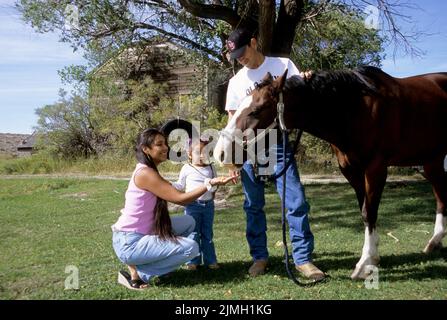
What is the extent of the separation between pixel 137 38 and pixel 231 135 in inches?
357

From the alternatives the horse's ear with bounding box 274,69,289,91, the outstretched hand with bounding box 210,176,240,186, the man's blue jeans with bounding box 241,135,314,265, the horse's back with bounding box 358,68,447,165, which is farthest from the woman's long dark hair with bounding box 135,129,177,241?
the horse's back with bounding box 358,68,447,165

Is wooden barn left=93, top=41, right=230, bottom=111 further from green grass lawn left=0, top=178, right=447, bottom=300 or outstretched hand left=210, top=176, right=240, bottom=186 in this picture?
outstretched hand left=210, top=176, right=240, bottom=186

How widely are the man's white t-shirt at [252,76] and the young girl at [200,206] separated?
760 millimetres

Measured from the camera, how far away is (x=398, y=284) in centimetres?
377

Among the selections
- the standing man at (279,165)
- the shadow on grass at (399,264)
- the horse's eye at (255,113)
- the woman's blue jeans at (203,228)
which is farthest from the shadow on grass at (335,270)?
the horse's eye at (255,113)

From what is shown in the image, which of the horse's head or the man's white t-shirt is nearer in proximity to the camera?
the horse's head

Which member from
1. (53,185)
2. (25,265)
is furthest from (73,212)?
(53,185)

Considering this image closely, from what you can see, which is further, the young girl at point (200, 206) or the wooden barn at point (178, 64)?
the wooden barn at point (178, 64)

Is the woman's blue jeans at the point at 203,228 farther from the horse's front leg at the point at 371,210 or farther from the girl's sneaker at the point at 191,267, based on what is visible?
the horse's front leg at the point at 371,210

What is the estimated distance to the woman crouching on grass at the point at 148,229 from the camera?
3875 millimetres

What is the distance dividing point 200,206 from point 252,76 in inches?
56.2

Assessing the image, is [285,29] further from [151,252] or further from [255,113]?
[151,252]

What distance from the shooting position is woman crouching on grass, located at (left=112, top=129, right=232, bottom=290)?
388cm
